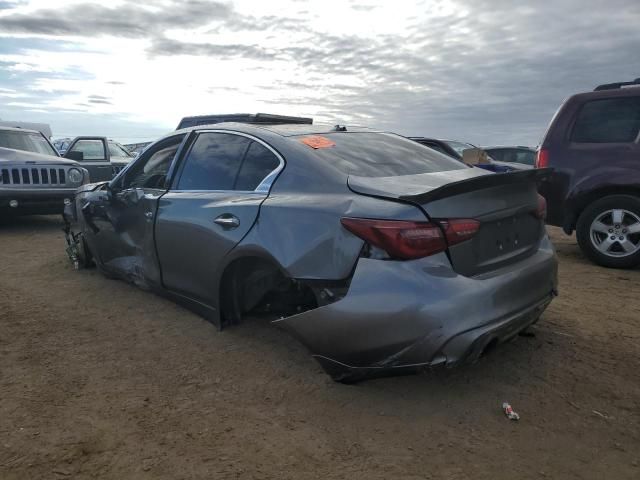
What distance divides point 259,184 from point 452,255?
1.38 m

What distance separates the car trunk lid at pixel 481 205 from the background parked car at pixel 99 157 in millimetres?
11458

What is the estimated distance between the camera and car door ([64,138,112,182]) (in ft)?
42.8

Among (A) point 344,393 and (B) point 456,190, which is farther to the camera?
(A) point 344,393

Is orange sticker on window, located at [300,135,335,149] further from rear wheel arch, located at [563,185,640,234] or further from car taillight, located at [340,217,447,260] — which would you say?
rear wheel arch, located at [563,185,640,234]

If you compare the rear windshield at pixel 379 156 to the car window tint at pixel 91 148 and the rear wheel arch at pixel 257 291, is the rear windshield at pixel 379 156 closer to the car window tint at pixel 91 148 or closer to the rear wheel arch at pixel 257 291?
the rear wheel arch at pixel 257 291

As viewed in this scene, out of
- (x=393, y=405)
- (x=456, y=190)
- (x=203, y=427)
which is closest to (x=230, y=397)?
(x=203, y=427)

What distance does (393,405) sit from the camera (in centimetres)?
297

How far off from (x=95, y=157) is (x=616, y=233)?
1195 cm

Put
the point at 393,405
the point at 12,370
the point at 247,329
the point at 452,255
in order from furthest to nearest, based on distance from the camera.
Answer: the point at 247,329, the point at 12,370, the point at 393,405, the point at 452,255

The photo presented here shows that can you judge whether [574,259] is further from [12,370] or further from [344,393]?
[12,370]

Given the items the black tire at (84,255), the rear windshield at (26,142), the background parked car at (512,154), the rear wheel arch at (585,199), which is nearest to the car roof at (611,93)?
the rear wheel arch at (585,199)

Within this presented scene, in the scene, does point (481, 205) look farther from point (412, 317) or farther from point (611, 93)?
point (611, 93)

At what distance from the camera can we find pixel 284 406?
299 cm

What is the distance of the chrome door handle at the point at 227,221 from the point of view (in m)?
3.44
